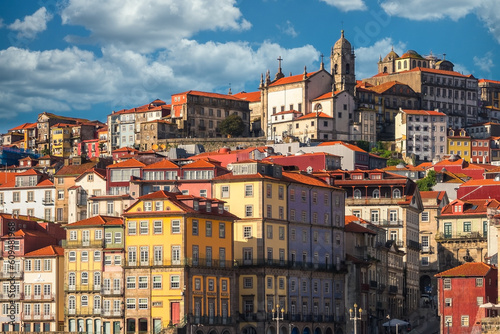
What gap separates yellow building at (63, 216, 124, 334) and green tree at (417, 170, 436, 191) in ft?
221

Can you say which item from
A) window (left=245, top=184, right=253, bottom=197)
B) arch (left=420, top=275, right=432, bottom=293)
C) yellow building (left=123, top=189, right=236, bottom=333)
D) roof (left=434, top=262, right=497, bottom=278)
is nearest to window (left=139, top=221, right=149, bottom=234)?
yellow building (left=123, top=189, right=236, bottom=333)

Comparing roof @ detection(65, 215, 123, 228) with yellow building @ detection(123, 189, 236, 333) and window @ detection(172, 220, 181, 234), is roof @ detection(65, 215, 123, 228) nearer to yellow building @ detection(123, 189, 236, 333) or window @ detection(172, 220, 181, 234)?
yellow building @ detection(123, 189, 236, 333)

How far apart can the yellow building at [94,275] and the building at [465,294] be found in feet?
90.8

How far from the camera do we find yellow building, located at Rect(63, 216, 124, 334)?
110 m

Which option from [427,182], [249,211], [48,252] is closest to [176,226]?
[249,211]

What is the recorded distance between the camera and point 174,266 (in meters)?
105

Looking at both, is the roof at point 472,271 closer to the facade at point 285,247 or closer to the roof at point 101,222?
the facade at point 285,247

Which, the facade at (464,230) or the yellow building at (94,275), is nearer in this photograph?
the yellow building at (94,275)

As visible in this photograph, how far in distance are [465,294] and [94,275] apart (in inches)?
1236

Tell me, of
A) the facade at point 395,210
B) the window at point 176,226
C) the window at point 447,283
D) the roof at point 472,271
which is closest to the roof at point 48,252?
the window at point 176,226

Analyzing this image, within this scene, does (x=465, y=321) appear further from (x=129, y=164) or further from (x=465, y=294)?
(x=129, y=164)

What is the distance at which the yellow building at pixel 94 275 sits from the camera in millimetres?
110125

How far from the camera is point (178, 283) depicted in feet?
343

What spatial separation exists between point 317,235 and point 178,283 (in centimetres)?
2060
